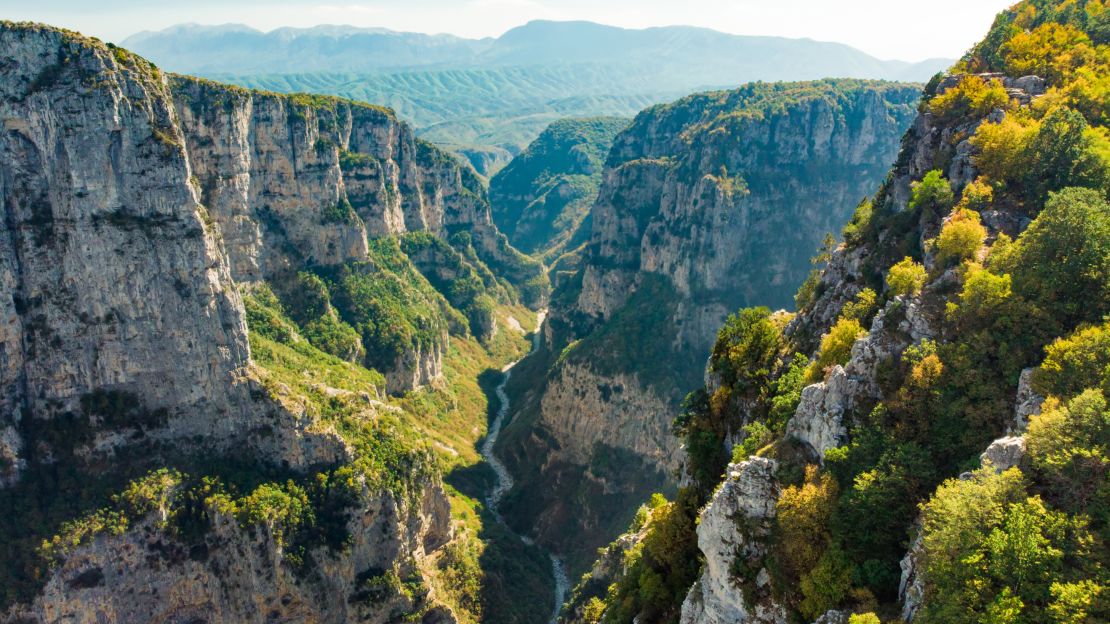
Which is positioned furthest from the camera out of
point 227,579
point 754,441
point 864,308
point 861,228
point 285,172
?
point 285,172

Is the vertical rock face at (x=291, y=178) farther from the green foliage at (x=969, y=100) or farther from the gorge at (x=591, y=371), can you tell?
the green foliage at (x=969, y=100)

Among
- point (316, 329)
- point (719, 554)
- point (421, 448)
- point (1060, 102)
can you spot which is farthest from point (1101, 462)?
point (316, 329)

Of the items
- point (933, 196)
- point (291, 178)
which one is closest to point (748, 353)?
point (933, 196)

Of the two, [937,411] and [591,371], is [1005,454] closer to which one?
[937,411]

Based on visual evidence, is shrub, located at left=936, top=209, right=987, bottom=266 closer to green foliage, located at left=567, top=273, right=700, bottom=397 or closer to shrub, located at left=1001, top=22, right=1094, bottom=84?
shrub, located at left=1001, top=22, right=1094, bottom=84

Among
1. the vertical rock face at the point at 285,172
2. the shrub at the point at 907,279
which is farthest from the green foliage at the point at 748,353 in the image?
the vertical rock face at the point at 285,172

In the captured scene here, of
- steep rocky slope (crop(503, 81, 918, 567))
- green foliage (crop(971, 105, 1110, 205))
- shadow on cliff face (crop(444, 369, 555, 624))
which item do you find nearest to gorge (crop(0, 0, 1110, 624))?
green foliage (crop(971, 105, 1110, 205))
